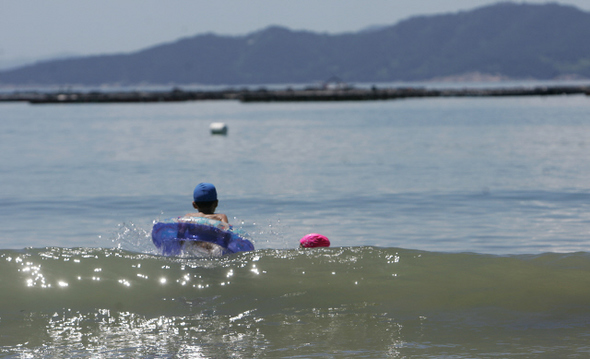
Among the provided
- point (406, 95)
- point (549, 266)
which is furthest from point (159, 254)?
point (406, 95)

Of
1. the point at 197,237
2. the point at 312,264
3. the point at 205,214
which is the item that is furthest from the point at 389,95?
the point at 197,237

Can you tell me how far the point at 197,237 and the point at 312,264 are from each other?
1.90 m

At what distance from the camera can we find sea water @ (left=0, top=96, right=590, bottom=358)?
9.55m

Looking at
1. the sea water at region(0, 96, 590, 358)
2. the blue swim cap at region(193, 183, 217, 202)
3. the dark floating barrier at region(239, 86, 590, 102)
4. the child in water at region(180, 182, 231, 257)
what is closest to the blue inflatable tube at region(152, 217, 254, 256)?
the child in water at region(180, 182, 231, 257)

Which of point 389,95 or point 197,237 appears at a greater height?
point 389,95

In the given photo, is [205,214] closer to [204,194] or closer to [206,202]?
[206,202]

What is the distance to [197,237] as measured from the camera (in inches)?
496

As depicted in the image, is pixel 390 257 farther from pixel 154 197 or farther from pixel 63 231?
pixel 154 197

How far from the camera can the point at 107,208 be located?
24547 mm

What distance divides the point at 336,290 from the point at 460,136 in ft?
159

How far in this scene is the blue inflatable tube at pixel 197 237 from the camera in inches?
493

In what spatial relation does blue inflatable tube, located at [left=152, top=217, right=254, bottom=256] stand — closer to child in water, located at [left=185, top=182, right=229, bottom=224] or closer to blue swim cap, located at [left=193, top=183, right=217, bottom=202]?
child in water, located at [left=185, top=182, right=229, bottom=224]

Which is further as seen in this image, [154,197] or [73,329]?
[154,197]

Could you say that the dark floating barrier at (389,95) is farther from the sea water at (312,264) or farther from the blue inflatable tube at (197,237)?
the blue inflatable tube at (197,237)
